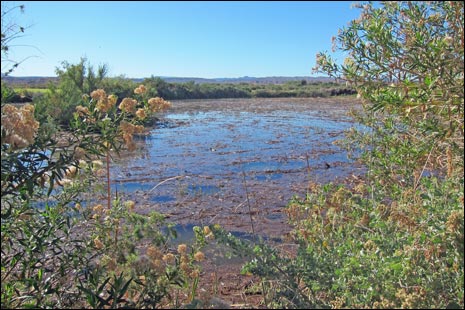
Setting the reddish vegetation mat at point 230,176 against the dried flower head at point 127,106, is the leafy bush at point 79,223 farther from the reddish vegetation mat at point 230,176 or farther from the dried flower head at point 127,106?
the reddish vegetation mat at point 230,176

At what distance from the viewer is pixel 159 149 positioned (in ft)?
40.0

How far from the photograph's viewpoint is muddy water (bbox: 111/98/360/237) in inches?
261

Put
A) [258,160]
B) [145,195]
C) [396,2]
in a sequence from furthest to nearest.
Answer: [258,160] → [145,195] → [396,2]

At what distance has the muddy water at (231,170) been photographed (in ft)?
21.7

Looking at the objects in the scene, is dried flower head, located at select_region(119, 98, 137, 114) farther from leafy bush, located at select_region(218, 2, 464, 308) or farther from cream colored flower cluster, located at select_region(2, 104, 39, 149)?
leafy bush, located at select_region(218, 2, 464, 308)

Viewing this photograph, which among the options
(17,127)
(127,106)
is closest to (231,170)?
(127,106)

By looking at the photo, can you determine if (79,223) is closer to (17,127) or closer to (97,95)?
(97,95)

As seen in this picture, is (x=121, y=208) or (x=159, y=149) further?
(x=159, y=149)

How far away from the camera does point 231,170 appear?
31.2ft

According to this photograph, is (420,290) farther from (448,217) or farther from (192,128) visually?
(192,128)

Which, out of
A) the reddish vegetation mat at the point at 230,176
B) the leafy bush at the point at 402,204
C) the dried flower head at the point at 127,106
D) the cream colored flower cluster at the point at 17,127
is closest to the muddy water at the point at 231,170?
the reddish vegetation mat at the point at 230,176

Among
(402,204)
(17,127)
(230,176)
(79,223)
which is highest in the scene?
(17,127)

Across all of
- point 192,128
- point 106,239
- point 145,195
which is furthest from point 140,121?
point 192,128

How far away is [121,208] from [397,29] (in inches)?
71.7
